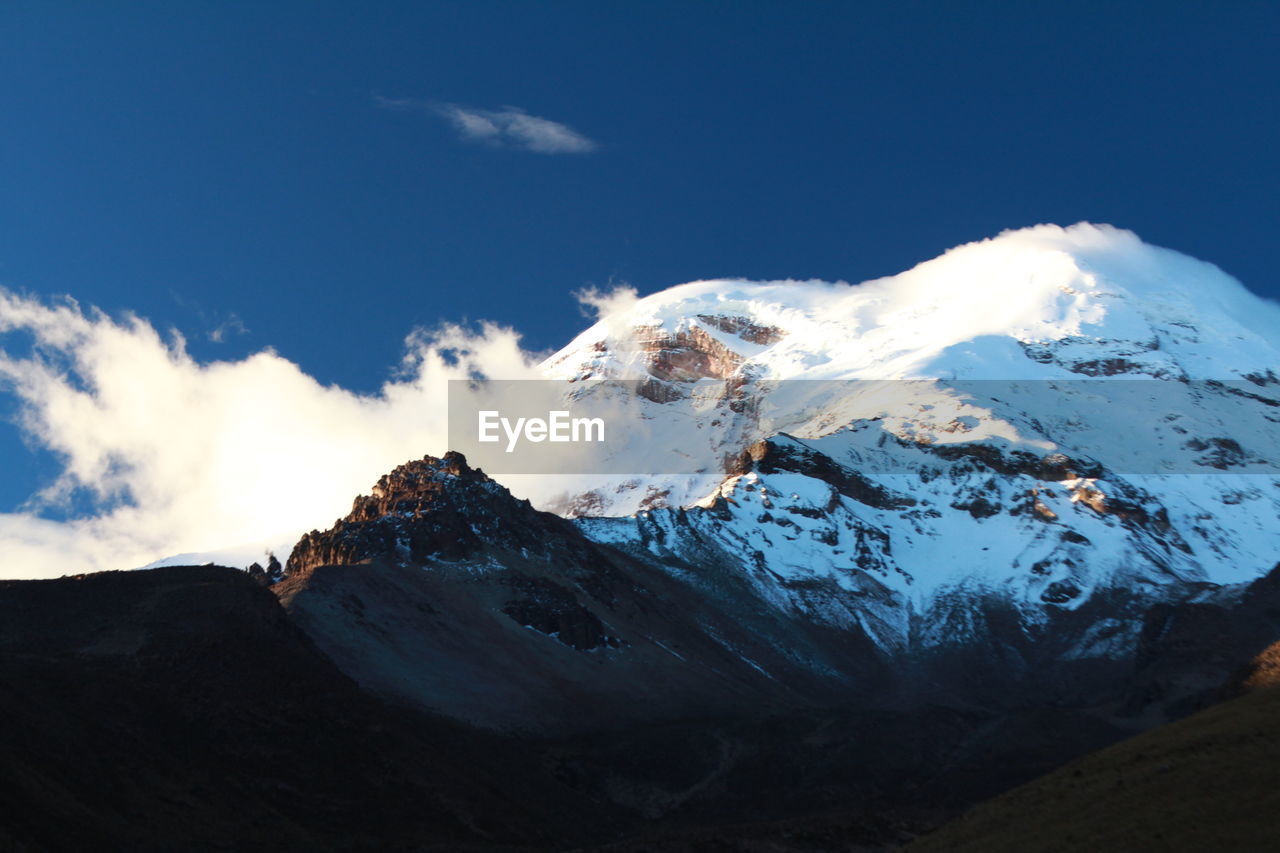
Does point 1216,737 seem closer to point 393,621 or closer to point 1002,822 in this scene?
point 1002,822

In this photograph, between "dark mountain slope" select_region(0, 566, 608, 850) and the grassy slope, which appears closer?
the grassy slope

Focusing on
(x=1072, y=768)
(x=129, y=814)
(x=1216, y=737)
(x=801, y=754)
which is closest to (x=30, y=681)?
(x=129, y=814)

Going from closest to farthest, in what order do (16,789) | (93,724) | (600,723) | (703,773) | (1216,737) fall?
→ (1216,737) < (16,789) < (93,724) < (703,773) < (600,723)

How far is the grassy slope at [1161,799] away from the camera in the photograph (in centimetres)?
5862

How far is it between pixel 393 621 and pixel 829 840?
7717 cm

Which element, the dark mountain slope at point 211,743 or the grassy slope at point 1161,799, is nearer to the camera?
the grassy slope at point 1161,799

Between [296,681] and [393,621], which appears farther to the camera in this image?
[393,621]

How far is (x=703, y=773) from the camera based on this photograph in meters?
160

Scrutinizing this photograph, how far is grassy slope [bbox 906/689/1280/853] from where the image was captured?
58.6 m

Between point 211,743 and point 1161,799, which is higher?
point 211,743

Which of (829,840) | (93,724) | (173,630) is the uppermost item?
(173,630)

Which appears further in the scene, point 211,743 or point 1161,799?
point 211,743

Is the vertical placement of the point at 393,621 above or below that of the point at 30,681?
above

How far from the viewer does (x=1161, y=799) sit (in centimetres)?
6381
